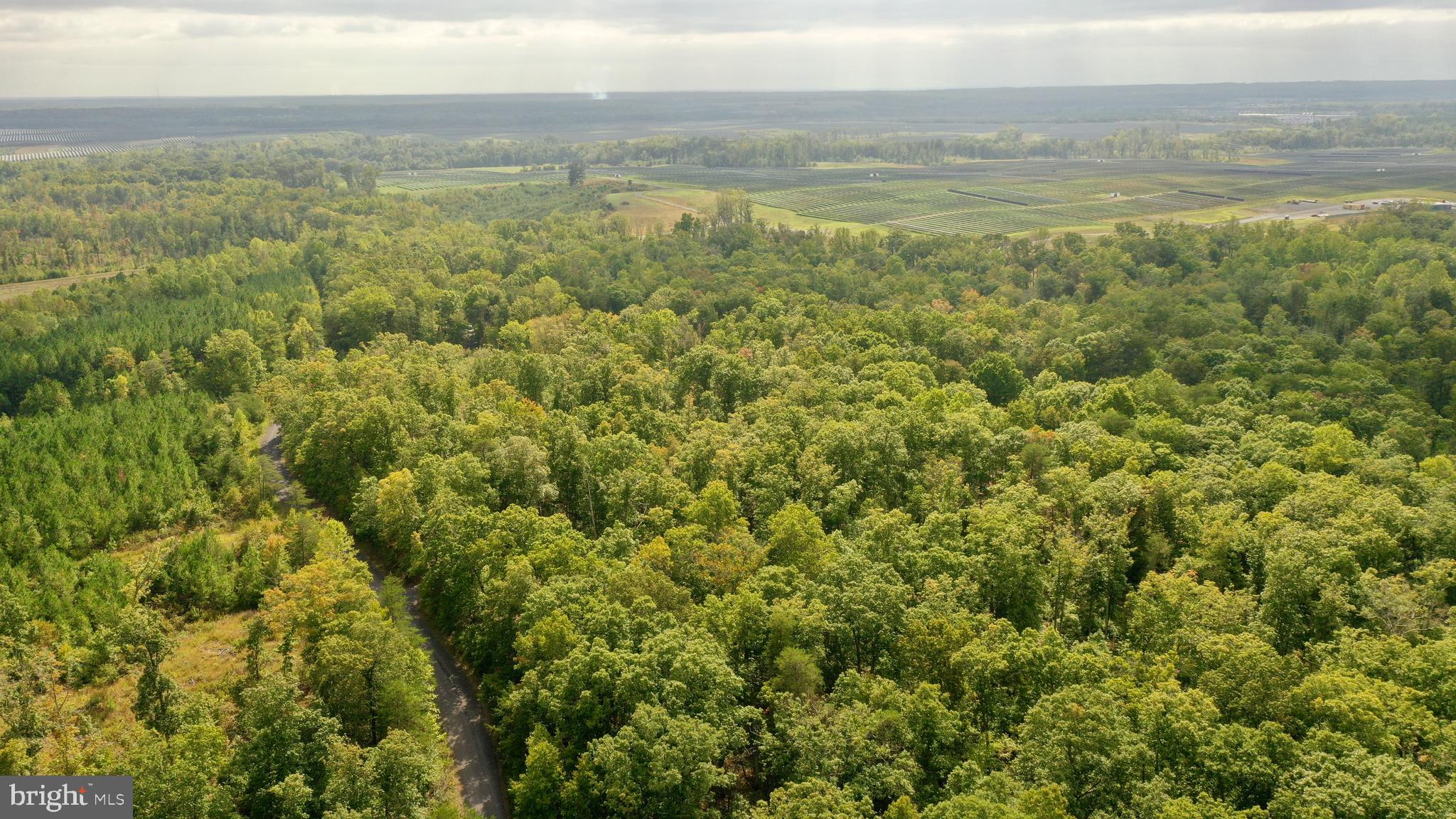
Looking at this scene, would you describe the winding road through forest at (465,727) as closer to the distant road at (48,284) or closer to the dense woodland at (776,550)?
the dense woodland at (776,550)

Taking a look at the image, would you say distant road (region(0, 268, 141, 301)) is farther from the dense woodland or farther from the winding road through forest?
the winding road through forest

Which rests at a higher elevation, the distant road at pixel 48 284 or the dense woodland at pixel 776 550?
the distant road at pixel 48 284

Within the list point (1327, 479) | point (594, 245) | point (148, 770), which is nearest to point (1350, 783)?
point (1327, 479)

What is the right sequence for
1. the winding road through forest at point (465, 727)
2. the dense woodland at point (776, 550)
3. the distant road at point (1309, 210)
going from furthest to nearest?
the distant road at point (1309, 210), the winding road through forest at point (465, 727), the dense woodland at point (776, 550)

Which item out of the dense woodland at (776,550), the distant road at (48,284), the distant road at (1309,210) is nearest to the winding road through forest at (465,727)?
the dense woodland at (776,550)

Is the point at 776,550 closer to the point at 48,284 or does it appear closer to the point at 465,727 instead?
the point at 465,727

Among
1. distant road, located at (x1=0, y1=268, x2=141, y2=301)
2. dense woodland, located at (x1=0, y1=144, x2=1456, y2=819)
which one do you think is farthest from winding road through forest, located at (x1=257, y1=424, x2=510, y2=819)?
distant road, located at (x1=0, y1=268, x2=141, y2=301)

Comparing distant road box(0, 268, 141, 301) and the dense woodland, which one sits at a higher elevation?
distant road box(0, 268, 141, 301)

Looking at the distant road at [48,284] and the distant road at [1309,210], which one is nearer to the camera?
the distant road at [48,284]
